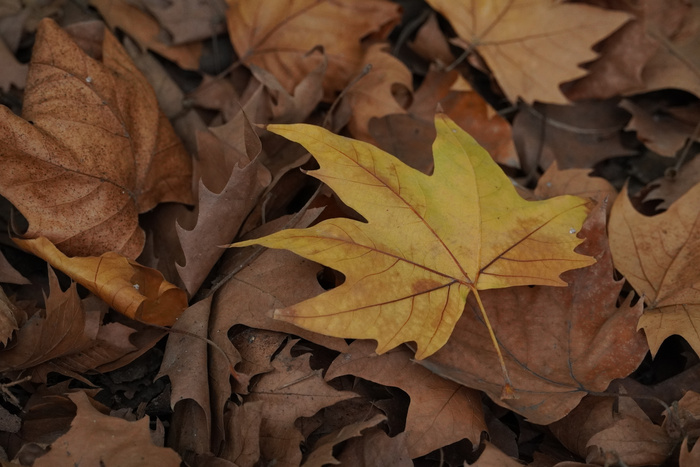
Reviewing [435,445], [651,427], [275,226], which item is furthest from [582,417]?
[275,226]

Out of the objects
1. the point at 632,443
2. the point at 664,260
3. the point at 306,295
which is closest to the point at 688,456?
the point at 632,443

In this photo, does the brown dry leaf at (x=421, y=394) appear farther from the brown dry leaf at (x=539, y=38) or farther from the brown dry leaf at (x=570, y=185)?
the brown dry leaf at (x=539, y=38)

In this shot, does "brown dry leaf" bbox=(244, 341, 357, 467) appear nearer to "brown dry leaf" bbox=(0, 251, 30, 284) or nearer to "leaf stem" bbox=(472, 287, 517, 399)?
"leaf stem" bbox=(472, 287, 517, 399)

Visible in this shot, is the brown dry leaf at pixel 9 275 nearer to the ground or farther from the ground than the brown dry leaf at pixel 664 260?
nearer to the ground

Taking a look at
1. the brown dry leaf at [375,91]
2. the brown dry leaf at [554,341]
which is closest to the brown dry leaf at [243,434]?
the brown dry leaf at [554,341]

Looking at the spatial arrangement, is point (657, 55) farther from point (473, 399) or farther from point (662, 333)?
point (473, 399)

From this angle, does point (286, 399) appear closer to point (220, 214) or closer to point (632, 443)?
point (220, 214)
